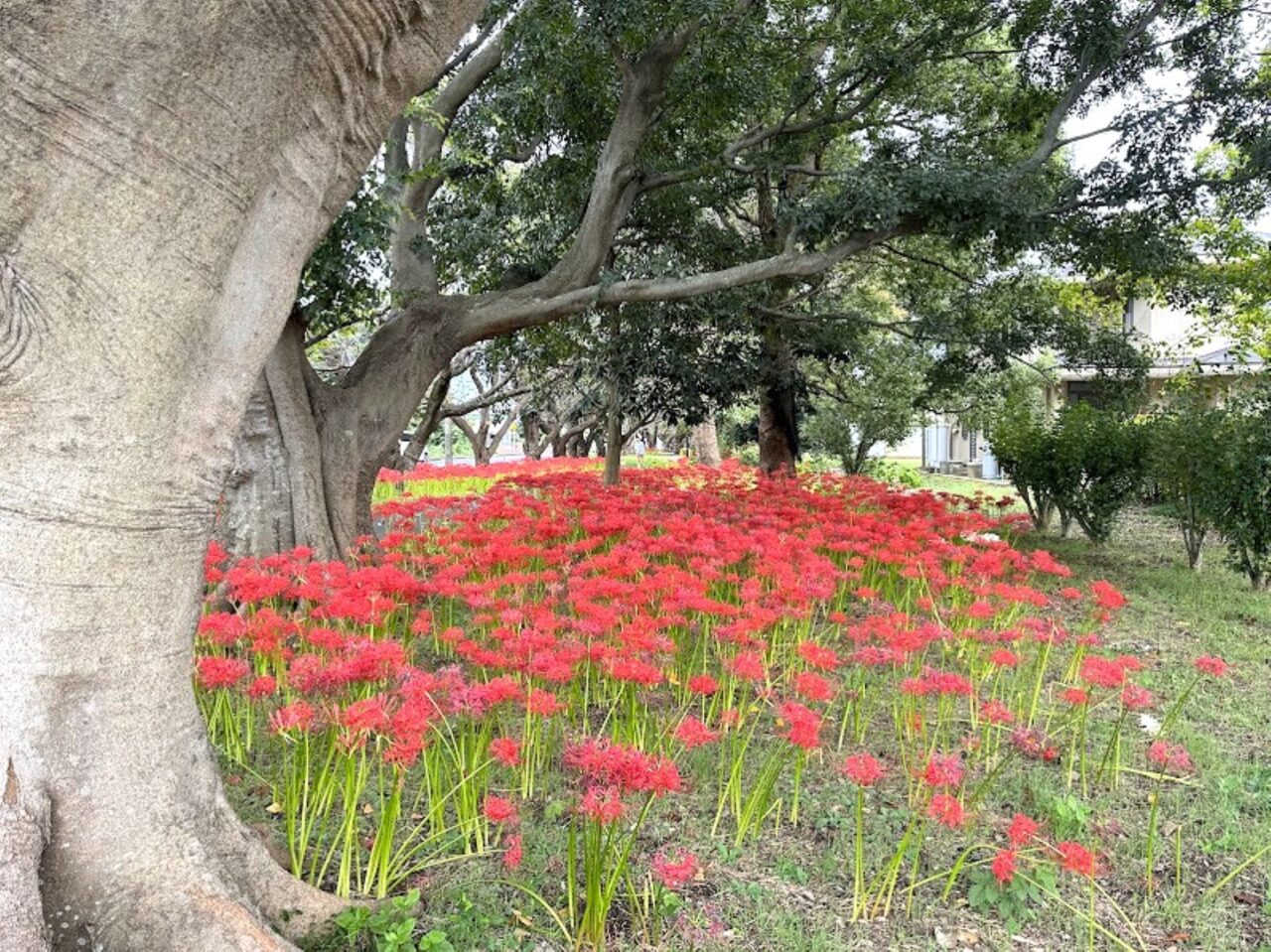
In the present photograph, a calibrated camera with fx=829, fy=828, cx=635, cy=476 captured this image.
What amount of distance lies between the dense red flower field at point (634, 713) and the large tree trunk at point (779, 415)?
18.9 ft

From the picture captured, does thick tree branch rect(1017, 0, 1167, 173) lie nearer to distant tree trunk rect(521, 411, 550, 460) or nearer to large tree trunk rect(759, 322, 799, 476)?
large tree trunk rect(759, 322, 799, 476)

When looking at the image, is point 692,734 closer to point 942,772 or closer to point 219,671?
point 942,772

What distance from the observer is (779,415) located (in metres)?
11.7

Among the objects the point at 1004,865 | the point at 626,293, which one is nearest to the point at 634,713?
the point at 1004,865

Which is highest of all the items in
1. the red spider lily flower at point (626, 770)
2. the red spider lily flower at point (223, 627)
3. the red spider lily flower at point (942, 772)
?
the red spider lily flower at point (223, 627)

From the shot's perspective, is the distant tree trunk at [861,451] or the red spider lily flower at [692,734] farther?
the distant tree trunk at [861,451]

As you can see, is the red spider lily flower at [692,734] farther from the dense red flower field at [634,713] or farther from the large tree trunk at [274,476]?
the large tree trunk at [274,476]

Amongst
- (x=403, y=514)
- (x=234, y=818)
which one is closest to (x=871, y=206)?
(x=403, y=514)

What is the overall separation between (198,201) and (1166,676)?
5.26 meters

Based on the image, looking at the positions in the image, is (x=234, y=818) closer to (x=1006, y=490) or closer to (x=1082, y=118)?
(x=1082, y=118)

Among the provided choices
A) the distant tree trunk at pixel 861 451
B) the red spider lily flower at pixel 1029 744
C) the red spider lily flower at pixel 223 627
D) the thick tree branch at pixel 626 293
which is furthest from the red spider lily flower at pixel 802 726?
the distant tree trunk at pixel 861 451

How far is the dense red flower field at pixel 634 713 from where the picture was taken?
2.29 m

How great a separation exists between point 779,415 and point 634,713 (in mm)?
9243

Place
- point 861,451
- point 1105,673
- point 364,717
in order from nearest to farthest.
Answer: point 364,717 < point 1105,673 < point 861,451
